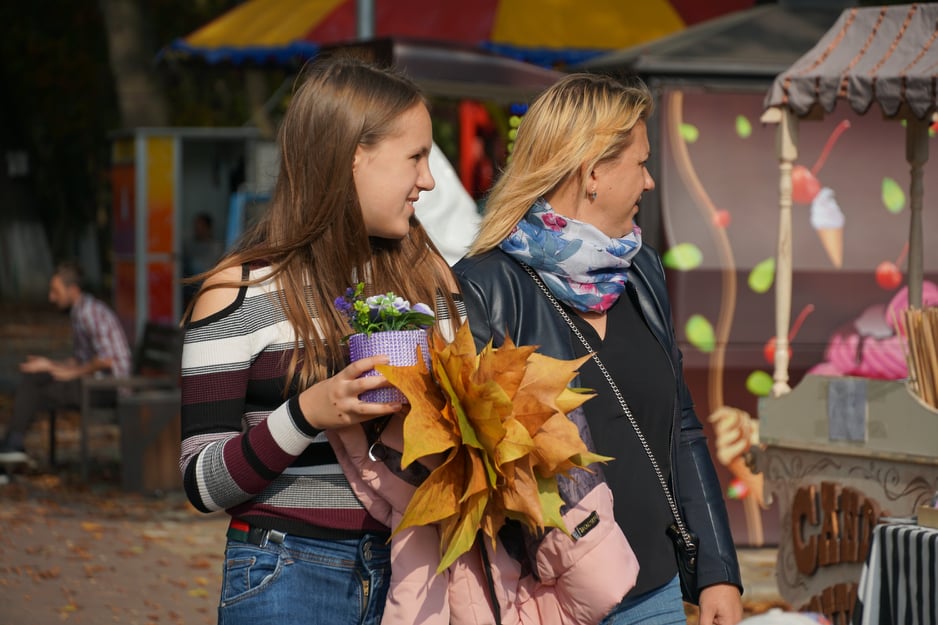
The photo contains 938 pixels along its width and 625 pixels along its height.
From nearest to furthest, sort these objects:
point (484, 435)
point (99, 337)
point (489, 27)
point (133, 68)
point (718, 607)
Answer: point (484, 435) < point (718, 607) < point (99, 337) < point (489, 27) < point (133, 68)

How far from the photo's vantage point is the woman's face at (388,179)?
106 inches

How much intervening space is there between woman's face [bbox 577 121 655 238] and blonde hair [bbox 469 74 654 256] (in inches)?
0.8

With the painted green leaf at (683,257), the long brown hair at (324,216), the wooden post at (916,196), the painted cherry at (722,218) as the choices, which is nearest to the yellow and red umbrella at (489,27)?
the painted cherry at (722,218)

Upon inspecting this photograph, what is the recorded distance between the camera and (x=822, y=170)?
8.30m

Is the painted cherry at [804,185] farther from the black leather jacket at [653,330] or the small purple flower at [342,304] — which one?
the small purple flower at [342,304]

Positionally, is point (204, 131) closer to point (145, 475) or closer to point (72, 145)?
point (145, 475)

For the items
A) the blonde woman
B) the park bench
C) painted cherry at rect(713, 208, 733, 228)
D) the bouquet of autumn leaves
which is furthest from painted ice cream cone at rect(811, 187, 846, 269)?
the bouquet of autumn leaves

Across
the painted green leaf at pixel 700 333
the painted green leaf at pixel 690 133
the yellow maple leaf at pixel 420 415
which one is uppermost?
the yellow maple leaf at pixel 420 415

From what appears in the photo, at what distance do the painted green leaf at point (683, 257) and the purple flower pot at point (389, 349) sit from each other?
5734 millimetres

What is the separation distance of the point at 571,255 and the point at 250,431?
860 millimetres

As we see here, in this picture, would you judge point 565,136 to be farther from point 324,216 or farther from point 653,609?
point 653,609

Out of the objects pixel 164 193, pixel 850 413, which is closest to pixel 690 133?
pixel 850 413

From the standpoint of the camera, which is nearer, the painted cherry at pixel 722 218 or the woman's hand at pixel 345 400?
the woman's hand at pixel 345 400

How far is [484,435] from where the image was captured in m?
2.42
